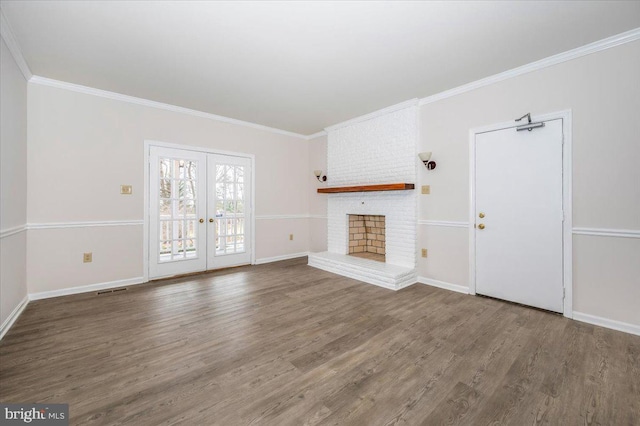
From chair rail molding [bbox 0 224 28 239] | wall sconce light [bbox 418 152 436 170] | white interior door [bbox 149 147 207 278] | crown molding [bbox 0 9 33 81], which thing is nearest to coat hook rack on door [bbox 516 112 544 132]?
wall sconce light [bbox 418 152 436 170]

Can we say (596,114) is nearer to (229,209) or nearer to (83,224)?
(229,209)

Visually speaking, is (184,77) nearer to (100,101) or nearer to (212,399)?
(100,101)

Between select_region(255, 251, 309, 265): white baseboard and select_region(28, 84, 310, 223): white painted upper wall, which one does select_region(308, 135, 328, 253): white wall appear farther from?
select_region(28, 84, 310, 223): white painted upper wall

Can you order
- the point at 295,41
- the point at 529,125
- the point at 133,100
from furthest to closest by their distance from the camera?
the point at 133,100 < the point at 529,125 < the point at 295,41

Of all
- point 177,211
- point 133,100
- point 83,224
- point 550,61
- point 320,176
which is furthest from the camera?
point 320,176

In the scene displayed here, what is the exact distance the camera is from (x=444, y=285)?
3797 mm

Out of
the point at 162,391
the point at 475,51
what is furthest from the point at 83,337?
the point at 475,51

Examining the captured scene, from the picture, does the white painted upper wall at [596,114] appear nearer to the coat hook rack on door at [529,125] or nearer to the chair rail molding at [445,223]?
the coat hook rack on door at [529,125]

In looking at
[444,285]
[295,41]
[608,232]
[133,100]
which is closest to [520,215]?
[608,232]

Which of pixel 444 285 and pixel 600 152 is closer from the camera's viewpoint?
pixel 600 152

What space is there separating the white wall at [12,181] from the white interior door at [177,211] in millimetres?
1315

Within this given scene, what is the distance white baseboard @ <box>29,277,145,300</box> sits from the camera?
3334 millimetres

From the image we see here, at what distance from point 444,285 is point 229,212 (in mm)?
3705

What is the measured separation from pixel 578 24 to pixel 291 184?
4.64 m
